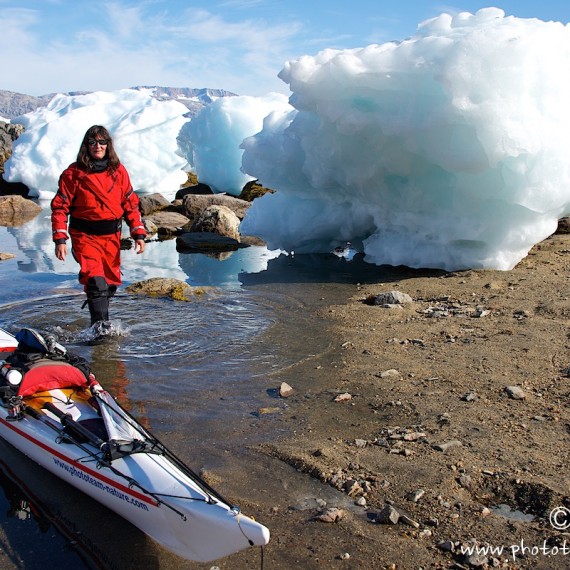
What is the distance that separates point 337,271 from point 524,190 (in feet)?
10.0

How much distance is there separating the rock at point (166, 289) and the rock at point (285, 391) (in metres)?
3.45

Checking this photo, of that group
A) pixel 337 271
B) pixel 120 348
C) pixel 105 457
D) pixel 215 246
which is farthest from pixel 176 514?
pixel 215 246

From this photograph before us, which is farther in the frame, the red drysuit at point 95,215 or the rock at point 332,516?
the red drysuit at point 95,215

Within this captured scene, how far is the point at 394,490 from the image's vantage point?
3.54 metres

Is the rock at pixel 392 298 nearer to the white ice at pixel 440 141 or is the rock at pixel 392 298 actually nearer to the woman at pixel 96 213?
the white ice at pixel 440 141

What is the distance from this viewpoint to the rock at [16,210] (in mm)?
19906

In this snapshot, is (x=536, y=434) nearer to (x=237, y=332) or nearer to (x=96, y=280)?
(x=237, y=332)

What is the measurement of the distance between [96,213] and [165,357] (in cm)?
150

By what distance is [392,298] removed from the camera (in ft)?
25.0

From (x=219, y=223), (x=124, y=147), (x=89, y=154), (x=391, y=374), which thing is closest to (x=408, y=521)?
(x=391, y=374)

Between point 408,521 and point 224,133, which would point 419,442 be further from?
point 224,133

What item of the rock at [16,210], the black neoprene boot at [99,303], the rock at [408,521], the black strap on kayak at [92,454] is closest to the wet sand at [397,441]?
the rock at [408,521]

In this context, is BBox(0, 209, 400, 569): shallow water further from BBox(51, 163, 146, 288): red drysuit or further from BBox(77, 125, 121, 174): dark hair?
BBox(77, 125, 121, 174): dark hair

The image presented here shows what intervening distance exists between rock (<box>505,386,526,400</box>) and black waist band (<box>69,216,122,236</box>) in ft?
12.6
